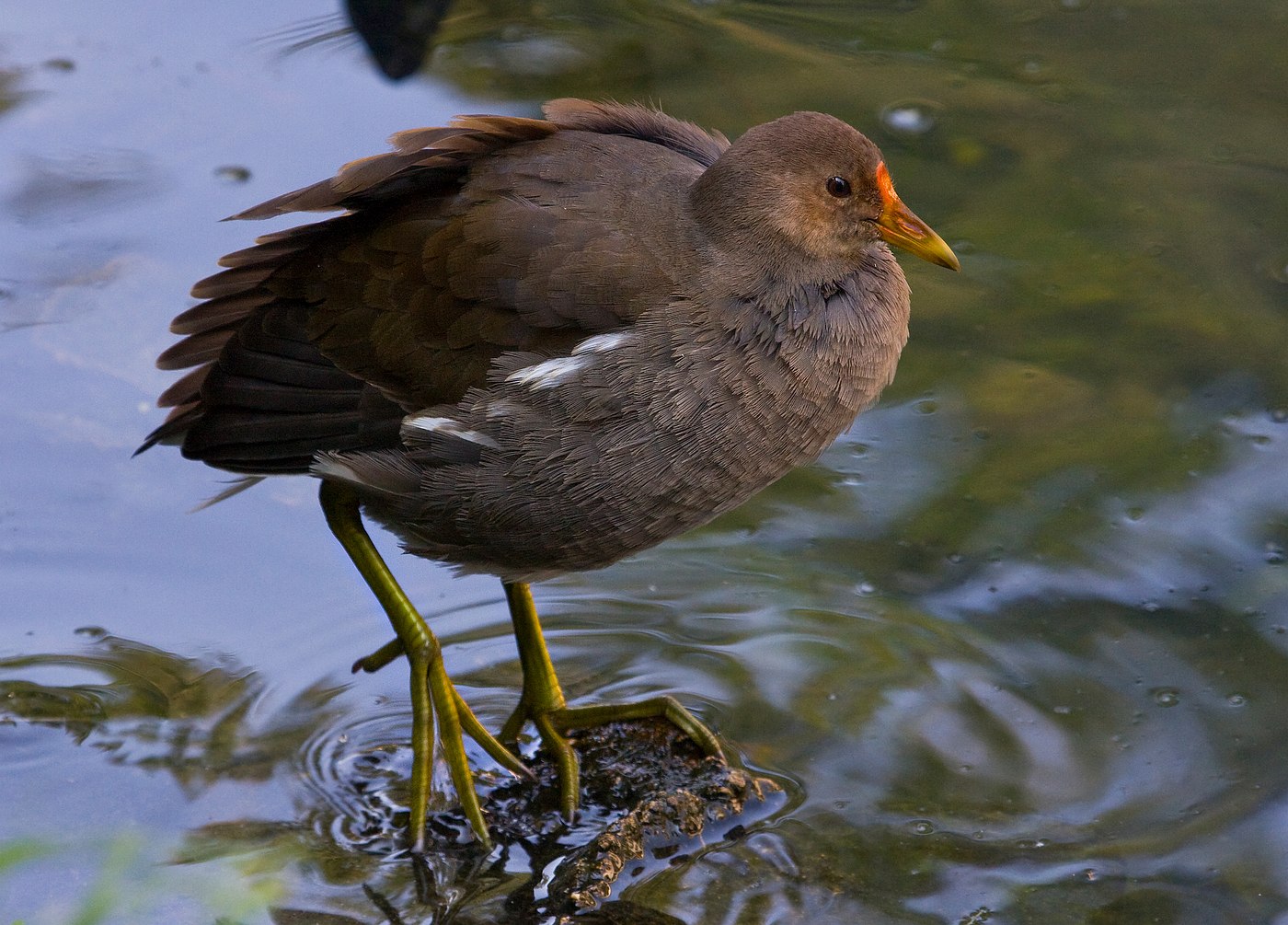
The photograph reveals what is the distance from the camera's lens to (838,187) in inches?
135

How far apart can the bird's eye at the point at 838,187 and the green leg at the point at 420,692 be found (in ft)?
4.28

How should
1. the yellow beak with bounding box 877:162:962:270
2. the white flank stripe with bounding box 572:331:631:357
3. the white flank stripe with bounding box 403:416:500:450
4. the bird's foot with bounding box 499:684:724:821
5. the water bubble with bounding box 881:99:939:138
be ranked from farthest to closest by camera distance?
the water bubble with bounding box 881:99:939:138 → the bird's foot with bounding box 499:684:724:821 → the yellow beak with bounding box 877:162:962:270 → the white flank stripe with bounding box 403:416:500:450 → the white flank stripe with bounding box 572:331:631:357

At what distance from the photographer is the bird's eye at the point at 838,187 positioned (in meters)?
3.43

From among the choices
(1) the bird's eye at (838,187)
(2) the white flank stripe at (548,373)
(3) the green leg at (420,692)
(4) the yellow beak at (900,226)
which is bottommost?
(3) the green leg at (420,692)

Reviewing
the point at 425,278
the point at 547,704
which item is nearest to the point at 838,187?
the point at 425,278

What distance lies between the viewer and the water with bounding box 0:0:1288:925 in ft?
11.6

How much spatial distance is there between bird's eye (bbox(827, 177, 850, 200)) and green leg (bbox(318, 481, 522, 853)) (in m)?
1.30

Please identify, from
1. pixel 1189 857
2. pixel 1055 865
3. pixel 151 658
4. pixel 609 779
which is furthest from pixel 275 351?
pixel 1189 857

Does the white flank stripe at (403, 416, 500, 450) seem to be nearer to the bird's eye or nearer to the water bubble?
the bird's eye

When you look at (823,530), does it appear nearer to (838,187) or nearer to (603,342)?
(838,187)

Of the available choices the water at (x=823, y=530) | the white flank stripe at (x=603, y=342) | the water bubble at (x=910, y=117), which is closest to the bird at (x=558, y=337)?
the white flank stripe at (x=603, y=342)

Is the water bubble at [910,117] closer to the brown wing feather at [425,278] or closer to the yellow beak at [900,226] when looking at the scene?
the brown wing feather at [425,278]

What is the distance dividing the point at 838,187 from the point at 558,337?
710 millimetres

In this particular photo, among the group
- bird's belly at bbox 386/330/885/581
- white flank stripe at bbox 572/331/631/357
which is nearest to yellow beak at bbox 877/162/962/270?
bird's belly at bbox 386/330/885/581
